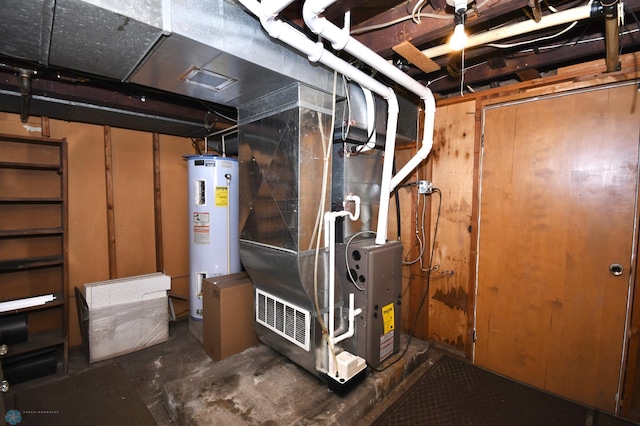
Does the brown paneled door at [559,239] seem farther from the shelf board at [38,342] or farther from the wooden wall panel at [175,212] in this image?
the shelf board at [38,342]

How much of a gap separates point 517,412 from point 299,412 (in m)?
1.44

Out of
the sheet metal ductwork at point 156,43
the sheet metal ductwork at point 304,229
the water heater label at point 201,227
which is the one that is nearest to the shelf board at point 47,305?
the water heater label at point 201,227

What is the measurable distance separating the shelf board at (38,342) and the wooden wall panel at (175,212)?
1.04 meters

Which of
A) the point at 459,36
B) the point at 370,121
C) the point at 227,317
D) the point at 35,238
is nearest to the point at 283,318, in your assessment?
the point at 227,317

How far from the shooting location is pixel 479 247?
236cm

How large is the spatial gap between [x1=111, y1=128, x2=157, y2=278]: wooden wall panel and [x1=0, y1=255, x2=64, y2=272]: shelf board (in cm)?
58

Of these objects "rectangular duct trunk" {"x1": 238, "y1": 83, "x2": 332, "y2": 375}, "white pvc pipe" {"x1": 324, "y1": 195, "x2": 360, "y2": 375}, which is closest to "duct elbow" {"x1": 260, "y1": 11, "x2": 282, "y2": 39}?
"rectangular duct trunk" {"x1": 238, "y1": 83, "x2": 332, "y2": 375}

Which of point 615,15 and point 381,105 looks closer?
point 615,15

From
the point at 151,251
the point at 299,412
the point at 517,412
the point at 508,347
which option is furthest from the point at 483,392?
the point at 151,251

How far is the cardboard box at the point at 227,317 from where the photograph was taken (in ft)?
7.43

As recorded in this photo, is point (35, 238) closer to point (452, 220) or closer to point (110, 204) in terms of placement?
point (110, 204)

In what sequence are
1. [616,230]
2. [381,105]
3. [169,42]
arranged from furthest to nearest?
[381,105], [616,230], [169,42]

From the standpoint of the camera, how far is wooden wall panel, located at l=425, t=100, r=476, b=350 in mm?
2414

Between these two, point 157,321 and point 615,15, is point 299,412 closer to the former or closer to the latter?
point 157,321
